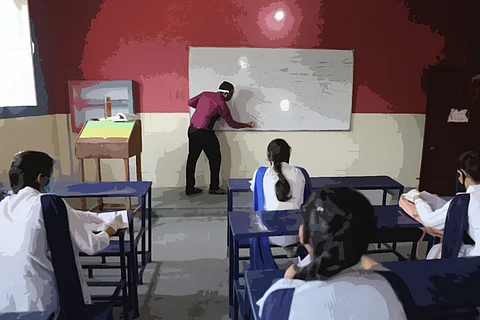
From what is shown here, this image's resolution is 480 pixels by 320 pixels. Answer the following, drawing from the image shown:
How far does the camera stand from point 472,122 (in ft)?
16.7

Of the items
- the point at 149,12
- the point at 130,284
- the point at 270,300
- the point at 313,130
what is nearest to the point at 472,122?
the point at 313,130

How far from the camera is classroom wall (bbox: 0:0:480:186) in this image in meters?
4.72

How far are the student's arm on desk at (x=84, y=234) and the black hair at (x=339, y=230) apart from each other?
3.47 feet

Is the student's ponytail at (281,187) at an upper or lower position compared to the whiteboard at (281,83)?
lower

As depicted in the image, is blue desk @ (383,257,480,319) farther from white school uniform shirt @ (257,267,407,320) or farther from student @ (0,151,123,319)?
student @ (0,151,123,319)

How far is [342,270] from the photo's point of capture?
0.95 meters

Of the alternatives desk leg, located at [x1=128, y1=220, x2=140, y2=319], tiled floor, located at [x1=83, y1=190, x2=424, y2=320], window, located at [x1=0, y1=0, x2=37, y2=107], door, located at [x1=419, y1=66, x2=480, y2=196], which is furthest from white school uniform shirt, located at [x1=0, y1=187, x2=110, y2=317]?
door, located at [x1=419, y1=66, x2=480, y2=196]

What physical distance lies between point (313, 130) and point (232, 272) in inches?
130

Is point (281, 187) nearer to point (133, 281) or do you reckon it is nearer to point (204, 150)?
point (133, 281)

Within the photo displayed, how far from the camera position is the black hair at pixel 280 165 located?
7.73 ft

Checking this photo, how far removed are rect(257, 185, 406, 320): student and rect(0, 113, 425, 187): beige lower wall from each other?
4180 mm

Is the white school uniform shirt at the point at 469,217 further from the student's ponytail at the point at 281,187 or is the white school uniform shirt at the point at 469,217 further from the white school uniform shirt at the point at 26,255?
the white school uniform shirt at the point at 26,255

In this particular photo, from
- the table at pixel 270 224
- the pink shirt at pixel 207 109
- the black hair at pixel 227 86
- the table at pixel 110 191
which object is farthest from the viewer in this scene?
the black hair at pixel 227 86

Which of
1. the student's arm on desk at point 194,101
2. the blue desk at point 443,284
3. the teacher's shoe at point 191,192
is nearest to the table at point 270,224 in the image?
the blue desk at point 443,284
